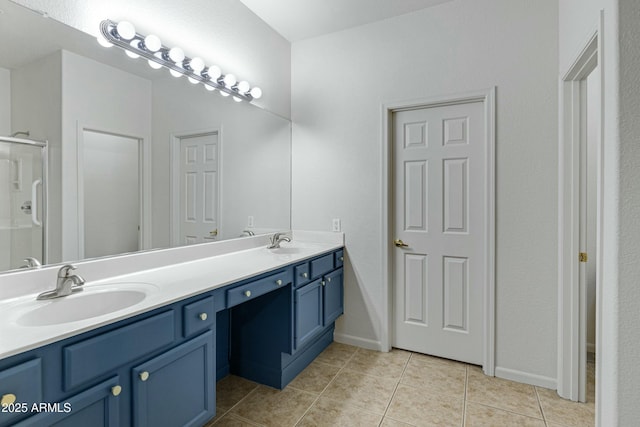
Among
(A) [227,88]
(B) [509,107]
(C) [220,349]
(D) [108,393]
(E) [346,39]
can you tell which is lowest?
(C) [220,349]

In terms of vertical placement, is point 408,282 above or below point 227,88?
below

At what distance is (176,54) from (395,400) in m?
2.39

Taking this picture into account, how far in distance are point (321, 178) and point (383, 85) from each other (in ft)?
2.91

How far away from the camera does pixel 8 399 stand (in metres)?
0.80

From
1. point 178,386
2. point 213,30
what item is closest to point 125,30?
point 213,30

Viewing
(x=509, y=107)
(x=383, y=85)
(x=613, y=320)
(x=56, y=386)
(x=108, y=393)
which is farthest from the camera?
(x=383, y=85)

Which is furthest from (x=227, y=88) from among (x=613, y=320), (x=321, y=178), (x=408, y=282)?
(x=613, y=320)

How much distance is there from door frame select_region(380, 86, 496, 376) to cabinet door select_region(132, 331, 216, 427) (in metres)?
1.51

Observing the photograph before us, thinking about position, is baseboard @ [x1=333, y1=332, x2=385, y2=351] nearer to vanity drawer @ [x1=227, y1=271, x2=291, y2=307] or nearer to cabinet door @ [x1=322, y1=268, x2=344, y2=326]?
cabinet door @ [x1=322, y1=268, x2=344, y2=326]

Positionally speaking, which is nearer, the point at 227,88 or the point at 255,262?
the point at 255,262

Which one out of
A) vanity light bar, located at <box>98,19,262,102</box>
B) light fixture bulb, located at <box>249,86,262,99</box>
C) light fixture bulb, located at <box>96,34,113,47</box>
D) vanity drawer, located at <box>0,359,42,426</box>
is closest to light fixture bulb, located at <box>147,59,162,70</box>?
vanity light bar, located at <box>98,19,262,102</box>

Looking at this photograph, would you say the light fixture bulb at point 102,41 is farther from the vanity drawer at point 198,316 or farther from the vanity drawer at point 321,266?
the vanity drawer at point 321,266

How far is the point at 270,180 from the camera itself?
2.71 m

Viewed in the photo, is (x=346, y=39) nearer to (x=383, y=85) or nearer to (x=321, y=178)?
(x=383, y=85)
